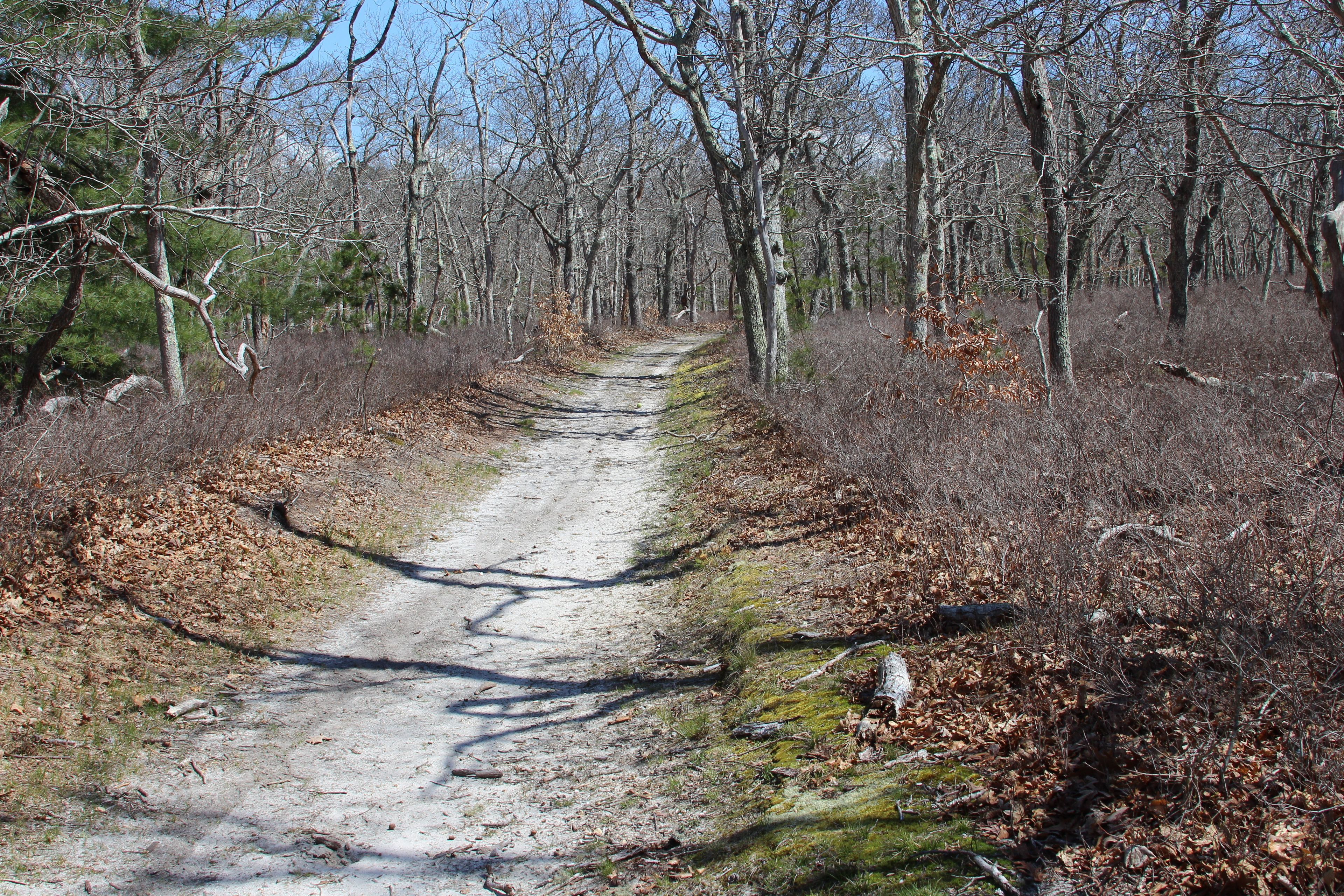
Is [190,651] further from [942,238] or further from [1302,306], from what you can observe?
[1302,306]

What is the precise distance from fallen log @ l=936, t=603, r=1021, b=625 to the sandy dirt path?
77.4 inches

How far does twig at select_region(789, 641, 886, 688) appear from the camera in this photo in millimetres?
5156

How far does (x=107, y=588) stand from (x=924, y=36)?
9.07m

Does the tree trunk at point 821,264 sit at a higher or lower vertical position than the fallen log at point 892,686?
higher

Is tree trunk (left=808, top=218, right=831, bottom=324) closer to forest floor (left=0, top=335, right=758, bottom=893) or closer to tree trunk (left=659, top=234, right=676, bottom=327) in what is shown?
tree trunk (left=659, top=234, right=676, bottom=327)

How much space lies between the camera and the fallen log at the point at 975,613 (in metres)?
4.89

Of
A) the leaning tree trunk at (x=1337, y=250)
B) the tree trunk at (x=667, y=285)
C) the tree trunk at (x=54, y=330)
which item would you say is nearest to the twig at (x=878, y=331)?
the leaning tree trunk at (x=1337, y=250)

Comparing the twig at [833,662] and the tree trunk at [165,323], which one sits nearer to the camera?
the twig at [833,662]

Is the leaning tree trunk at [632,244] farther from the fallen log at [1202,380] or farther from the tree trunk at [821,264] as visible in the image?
the fallen log at [1202,380]

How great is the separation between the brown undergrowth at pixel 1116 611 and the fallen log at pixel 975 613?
8cm

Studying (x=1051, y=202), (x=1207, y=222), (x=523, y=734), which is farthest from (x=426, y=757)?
(x=1207, y=222)

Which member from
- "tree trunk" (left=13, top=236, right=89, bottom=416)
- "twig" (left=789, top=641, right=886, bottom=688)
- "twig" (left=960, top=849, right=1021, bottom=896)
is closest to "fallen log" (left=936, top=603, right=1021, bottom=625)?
"twig" (left=789, top=641, right=886, bottom=688)

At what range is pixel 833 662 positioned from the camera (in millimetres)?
5234

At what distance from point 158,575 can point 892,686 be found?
19.2 ft
